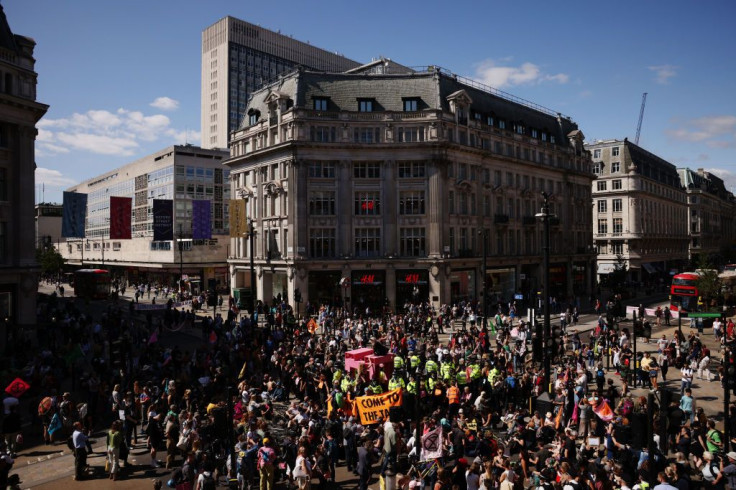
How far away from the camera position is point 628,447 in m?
13.7

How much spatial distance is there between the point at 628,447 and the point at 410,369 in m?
11.2

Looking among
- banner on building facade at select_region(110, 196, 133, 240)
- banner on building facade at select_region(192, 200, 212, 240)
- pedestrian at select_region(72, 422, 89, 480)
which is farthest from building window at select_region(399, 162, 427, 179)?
pedestrian at select_region(72, 422, 89, 480)

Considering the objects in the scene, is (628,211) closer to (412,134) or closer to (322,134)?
(412,134)

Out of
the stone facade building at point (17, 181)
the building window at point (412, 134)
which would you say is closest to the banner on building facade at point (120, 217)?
the stone facade building at point (17, 181)

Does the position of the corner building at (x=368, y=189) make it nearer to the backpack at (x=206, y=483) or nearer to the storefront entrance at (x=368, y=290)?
the storefront entrance at (x=368, y=290)

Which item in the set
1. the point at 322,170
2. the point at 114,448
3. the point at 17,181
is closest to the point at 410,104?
the point at 322,170

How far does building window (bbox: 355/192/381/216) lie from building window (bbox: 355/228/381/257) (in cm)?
176

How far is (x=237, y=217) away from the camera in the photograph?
51.4m

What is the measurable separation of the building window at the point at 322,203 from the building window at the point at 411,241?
772 cm

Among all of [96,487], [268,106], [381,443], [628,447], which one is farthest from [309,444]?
[268,106]

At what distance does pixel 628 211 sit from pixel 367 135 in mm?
57235

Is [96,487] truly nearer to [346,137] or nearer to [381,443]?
[381,443]

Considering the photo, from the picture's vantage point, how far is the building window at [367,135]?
51219mm

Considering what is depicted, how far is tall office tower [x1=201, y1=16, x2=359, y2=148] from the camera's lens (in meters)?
134
